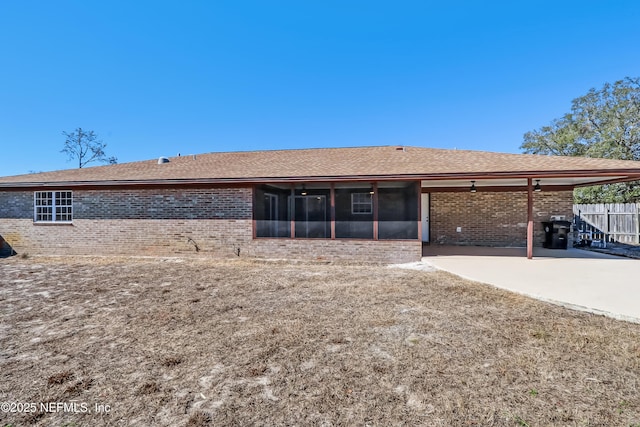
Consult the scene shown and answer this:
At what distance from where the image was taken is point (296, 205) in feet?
31.7

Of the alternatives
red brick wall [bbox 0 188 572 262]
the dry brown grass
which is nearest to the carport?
red brick wall [bbox 0 188 572 262]

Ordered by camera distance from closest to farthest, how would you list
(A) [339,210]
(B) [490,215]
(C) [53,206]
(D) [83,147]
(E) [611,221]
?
(A) [339,210] < (C) [53,206] < (B) [490,215] < (E) [611,221] < (D) [83,147]

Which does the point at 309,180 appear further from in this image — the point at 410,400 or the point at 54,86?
the point at 54,86

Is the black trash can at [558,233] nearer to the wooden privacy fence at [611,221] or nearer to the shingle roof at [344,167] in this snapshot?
the shingle roof at [344,167]

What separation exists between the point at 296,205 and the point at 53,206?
8.76 meters

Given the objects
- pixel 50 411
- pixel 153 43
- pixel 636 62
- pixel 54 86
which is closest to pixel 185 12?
pixel 153 43

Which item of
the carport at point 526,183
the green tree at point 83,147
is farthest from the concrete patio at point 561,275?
the green tree at point 83,147

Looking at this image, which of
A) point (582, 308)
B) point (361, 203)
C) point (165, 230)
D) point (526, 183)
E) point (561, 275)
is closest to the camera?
point (582, 308)

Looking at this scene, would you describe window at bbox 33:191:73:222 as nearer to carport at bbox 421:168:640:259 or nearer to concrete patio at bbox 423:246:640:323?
carport at bbox 421:168:640:259

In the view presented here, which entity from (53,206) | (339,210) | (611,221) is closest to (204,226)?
(339,210)

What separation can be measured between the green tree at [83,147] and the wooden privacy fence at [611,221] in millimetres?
41977

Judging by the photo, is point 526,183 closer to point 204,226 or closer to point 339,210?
point 339,210

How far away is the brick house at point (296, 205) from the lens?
8.66 metres

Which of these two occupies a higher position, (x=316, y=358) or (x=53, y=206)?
(x=53, y=206)
